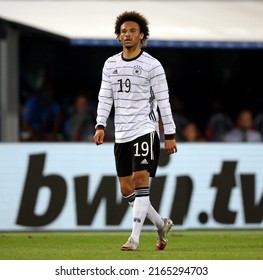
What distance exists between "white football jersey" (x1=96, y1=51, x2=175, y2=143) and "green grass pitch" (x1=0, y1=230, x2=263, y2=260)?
4.06ft

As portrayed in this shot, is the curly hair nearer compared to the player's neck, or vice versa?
the player's neck

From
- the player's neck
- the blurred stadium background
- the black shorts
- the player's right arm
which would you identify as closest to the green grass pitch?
the blurred stadium background

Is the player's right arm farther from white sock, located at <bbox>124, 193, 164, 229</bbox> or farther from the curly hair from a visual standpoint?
white sock, located at <bbox>124, 193, 164, 229</bbox>

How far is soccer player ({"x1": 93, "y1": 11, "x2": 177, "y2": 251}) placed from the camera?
13.0 metres

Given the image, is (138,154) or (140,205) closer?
(138,154)

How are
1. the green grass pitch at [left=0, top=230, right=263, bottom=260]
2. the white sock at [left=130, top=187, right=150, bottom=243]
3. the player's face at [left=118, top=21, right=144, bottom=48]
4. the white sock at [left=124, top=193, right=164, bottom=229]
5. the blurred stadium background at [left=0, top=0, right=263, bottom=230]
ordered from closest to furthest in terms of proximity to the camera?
1. the green grass pitch at [left=0, top=230, right=263, bottom=260]
2. the player's face at [left=118, top=21, right=144, bottom=48]
3. the white sock at [left=130, top=187, right=150, bottom=243]
4. the white sock at [left=124, top=193, right=164, bottom=229]
5. the blurred stadium background at [left=0, top=0, right=263, bottom=230]

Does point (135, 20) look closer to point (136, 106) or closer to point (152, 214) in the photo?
point (136, 106)

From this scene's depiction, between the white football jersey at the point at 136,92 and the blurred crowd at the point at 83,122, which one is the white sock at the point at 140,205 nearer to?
the white football jersey at the point at 136,92

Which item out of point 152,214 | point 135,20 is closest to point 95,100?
point 152,214

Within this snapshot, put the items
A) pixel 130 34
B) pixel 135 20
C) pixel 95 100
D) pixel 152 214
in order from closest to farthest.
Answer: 1. pixel 130 34
2. pixel 135 20
3. pixel 152 214
4. pixel 95 100

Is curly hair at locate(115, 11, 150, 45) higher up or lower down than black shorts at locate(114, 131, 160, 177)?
higher up

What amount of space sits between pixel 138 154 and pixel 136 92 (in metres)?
0.61

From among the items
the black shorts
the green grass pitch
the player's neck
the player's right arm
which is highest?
the player's neck

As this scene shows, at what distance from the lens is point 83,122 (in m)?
22.0
